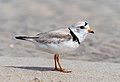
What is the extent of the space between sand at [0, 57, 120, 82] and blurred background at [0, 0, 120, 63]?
2.12 meters

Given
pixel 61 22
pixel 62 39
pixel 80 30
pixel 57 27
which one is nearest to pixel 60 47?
pixel 62 39

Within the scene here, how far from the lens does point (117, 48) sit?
10.5 m

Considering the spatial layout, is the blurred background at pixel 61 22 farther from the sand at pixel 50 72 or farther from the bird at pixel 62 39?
the bird at pixel 62 39

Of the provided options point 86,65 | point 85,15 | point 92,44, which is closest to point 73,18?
point 85,15

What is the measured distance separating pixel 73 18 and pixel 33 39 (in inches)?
254

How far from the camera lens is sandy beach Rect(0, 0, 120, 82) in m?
6.68

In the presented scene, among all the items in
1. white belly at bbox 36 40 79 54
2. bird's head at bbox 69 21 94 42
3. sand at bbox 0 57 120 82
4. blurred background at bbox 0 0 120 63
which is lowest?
sand at bbox 0 57 120 82

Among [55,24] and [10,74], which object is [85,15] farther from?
[10,74]

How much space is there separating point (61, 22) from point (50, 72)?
606cm

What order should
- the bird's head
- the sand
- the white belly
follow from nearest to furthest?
the sand
the white belly
the bird's head

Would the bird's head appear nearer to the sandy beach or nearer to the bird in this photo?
the bird

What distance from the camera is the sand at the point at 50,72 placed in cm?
642

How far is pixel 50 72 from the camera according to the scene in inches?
267

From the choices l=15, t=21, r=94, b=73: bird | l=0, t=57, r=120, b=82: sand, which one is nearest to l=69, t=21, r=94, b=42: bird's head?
l=15, t=21, r=94, b=73: bird
